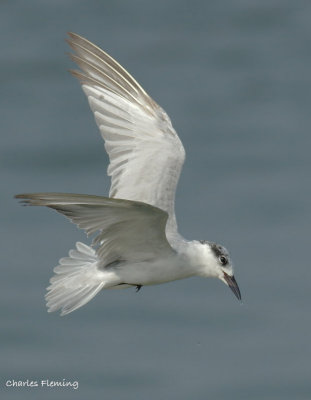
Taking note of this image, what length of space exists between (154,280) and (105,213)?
118 cm

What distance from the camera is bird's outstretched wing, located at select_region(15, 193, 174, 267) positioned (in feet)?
27.4

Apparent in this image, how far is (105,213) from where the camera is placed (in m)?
8.76

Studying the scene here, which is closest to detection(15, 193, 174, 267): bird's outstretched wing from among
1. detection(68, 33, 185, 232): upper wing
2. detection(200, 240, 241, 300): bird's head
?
detection(200, 240, 241, 300): bird's head

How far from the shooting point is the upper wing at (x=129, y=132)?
404 inches

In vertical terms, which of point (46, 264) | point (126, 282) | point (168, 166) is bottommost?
point (46, 264)

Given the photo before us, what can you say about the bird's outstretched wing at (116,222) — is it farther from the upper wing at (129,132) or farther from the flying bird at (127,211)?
the upper wing at (129,132)

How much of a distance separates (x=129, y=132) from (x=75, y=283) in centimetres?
148

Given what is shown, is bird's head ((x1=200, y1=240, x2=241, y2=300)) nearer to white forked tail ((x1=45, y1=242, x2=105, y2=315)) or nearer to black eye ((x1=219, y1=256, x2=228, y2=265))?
black eye ((x1=219, y1=256, x2=228, y2=265))

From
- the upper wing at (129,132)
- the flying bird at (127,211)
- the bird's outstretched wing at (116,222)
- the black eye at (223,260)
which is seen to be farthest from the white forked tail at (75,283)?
the black eye at (223,260)

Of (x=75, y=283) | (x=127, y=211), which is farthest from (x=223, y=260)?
(x=127, y=211)

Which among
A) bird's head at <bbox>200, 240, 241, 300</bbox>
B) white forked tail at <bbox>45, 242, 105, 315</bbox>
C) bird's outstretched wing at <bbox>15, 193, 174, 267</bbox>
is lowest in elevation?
white forked tail at <bbox>45, 242, 105, 315</bbox>

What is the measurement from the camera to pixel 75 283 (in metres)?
9.93

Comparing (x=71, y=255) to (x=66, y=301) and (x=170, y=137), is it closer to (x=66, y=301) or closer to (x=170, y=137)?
(x=66, y=301)

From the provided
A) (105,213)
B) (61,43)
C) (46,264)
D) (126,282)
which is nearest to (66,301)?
(126,282)
